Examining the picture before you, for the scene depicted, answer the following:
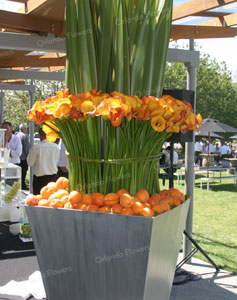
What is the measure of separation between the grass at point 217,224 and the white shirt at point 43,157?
7.74ft

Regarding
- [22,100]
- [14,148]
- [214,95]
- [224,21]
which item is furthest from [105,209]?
[214,95]

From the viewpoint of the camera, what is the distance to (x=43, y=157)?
5422mm

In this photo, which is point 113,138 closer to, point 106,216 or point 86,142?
point 86,142

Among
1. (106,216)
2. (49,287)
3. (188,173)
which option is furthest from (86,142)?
(188,173)

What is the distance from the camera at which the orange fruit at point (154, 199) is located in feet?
4.72

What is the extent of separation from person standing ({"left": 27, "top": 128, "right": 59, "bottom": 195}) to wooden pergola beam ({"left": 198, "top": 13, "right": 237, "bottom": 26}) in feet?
9.11

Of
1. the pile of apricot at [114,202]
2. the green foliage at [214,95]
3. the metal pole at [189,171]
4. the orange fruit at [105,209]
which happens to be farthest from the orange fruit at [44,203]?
the green foliage at [214,95]

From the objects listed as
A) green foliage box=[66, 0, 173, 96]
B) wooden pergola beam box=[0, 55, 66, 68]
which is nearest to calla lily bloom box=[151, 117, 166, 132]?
green foliage box=[66, 0, 173, 96]

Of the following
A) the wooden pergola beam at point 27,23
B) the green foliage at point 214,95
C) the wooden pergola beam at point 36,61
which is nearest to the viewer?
the wooden pergola beam at point 27,23

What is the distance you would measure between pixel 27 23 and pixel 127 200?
244cm

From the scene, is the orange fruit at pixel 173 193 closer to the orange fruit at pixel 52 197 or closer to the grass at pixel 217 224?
the orange fruit at pixel 52 197

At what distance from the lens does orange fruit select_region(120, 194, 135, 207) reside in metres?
1.38

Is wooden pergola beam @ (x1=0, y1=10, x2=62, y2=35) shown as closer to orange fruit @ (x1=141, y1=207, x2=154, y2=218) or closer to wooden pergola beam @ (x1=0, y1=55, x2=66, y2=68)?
wooden pergola beam @ (x1=0, y1=55, x2=66, y2=68)

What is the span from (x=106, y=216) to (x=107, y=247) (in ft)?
0.39
